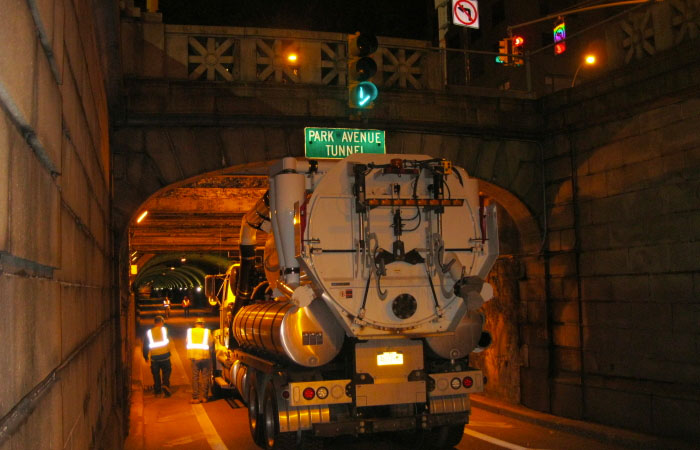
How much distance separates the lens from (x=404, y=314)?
8.79 metres

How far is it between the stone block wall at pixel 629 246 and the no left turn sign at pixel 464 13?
7839mm

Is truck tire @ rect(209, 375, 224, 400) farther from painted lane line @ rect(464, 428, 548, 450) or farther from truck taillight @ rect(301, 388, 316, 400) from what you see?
truck taillight @ rect(301, 388, 316, 400)

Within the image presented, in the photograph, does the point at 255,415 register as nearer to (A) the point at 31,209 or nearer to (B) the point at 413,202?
(B) the point at 413,202

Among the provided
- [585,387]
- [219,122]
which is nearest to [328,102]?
[219,122]

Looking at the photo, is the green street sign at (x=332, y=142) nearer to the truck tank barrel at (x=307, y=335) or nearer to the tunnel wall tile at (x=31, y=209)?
the truck tank barrel at (x=307, y=335)

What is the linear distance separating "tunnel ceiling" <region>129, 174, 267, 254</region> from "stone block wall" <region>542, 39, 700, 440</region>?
675 cm

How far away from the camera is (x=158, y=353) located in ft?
52.3

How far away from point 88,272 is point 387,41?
8812 millimetres

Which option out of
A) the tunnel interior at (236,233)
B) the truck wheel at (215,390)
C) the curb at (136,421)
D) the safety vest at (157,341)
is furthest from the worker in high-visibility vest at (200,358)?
the tunnel interior at (236,233)

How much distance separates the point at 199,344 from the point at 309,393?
723 cm

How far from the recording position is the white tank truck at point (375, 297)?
28.1ft

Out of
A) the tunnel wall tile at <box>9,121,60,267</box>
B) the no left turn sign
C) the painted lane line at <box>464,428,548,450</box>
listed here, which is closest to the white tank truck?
the painted lane line at <box>464,428,548,450</box>

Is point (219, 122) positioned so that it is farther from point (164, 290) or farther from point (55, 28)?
point (164, 290)


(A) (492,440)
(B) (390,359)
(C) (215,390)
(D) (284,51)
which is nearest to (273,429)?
(B) (390,359)
